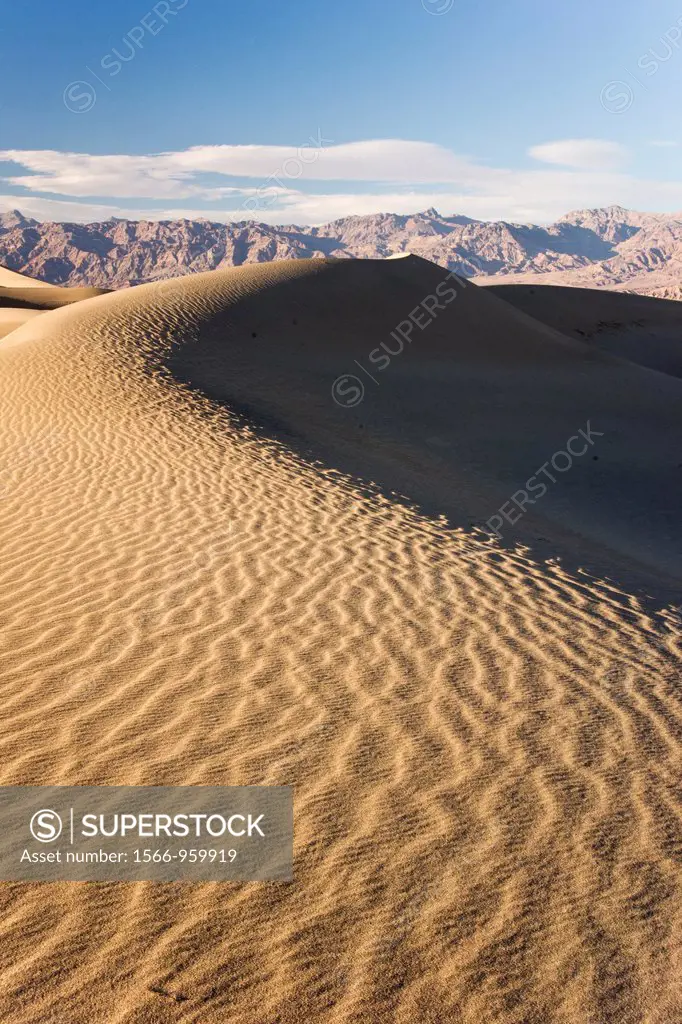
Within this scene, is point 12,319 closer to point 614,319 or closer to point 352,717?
point 614,319

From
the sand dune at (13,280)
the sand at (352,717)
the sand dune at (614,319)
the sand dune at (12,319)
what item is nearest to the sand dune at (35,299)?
the sand dune at (12,319)

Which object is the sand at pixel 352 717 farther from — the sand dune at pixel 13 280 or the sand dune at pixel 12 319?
the sand dune at pixel 13 280

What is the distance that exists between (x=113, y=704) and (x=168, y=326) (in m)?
16.9

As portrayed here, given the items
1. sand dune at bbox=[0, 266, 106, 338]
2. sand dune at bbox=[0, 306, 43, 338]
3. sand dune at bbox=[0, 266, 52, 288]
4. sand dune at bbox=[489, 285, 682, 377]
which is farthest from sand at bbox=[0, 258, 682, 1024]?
sand dune at bbox=[0, 266, 52, 288]

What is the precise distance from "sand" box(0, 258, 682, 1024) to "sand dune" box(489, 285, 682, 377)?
19.2 meters

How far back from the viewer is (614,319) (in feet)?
112

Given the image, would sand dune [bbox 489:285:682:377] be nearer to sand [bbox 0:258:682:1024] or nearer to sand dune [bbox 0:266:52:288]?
sand [bbox 0:258:682:1024]

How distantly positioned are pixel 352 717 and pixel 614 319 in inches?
1303

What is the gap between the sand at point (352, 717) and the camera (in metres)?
2.93

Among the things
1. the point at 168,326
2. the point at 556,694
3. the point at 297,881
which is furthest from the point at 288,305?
the point at 297,881

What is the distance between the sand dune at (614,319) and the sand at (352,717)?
19247 millimetres

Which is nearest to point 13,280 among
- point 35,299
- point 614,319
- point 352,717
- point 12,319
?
point 35,299

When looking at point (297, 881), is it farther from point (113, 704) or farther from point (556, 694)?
point (556, 694)

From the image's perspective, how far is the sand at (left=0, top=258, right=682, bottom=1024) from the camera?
9.62 ft
